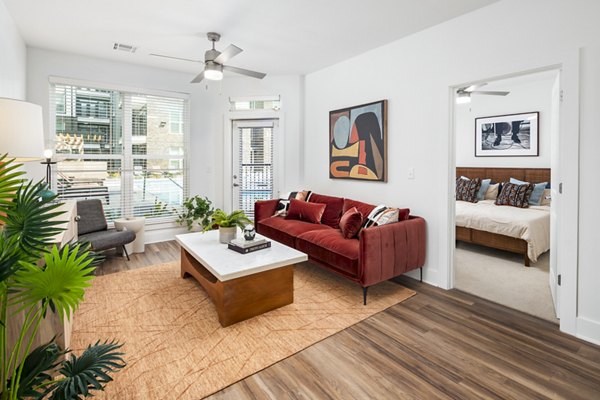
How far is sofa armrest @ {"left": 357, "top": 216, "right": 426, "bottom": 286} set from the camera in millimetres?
2951

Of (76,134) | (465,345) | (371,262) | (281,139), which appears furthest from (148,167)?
(465,345)

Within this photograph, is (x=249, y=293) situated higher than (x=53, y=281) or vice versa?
(x=53, y=281)

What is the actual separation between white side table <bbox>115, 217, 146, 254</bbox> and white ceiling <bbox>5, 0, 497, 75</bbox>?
2285 mm

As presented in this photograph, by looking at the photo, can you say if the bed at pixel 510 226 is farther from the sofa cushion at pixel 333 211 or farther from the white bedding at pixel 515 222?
the sofa cushion at pixel 333 211

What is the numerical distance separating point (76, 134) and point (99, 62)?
1082 mm

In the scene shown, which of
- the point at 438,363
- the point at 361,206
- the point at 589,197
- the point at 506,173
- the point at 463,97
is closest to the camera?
the point at 438,363

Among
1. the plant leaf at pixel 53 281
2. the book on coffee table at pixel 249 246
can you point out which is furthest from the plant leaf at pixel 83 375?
the book on coffee table at pixel 249 246

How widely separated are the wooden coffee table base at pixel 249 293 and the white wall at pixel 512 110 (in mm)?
4885

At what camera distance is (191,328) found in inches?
101

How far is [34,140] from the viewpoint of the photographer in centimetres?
197

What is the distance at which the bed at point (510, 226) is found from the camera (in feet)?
13.3

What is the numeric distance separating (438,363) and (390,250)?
115 cm

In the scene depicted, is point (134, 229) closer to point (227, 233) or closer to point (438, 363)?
point (227, 233)

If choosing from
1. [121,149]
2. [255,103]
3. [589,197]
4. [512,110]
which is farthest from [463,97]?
[121,149]
